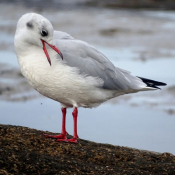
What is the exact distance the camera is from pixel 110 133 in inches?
322

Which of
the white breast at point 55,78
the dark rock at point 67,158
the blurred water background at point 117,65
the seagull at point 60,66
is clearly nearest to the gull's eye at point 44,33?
the seagull at point 60,66

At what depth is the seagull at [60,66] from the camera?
554cm

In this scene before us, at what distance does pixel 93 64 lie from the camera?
6.16 meters

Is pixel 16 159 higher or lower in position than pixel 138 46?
lower

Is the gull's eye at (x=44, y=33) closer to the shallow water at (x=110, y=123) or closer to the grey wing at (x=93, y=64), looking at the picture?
the grey wing at (x=93, y=64)

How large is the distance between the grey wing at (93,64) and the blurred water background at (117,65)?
1482 mm

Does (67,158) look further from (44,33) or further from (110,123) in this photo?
(110,123)

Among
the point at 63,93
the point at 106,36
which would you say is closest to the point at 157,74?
the point at 106,36

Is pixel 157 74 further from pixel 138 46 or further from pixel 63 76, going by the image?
pixel 63 76

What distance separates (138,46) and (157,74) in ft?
12.7

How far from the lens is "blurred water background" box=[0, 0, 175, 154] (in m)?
8.27

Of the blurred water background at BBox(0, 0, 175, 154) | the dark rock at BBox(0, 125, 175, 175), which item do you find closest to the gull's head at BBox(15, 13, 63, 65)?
the dark rock at BBox(0, 125, 175, 175)

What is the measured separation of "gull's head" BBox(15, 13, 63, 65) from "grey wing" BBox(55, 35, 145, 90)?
0.28 metres

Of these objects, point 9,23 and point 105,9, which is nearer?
point 9,23
